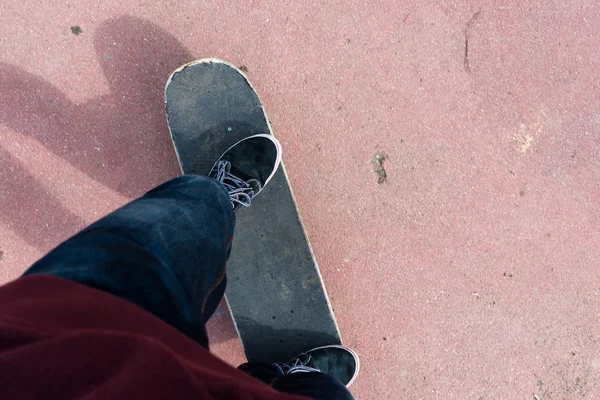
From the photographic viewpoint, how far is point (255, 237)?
1548mm

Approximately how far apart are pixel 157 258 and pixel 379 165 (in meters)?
0.96

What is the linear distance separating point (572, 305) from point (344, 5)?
1.51 meters

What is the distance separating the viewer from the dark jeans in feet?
2.92

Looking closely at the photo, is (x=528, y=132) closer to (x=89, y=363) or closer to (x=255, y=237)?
(x=255, y=237)

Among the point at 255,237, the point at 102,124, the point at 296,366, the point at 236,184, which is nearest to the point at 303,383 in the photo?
the point at 296,366

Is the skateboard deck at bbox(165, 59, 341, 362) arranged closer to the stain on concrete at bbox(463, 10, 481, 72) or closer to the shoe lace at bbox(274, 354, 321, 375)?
the shoe lace at bbox(274, 354, 321, 375)

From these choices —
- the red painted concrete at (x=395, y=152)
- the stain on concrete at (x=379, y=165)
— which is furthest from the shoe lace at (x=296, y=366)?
the stain on concrete at (x=379, y=165)

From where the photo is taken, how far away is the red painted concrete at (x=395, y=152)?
1.54 metres

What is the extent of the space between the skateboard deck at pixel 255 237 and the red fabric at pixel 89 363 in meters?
0.80

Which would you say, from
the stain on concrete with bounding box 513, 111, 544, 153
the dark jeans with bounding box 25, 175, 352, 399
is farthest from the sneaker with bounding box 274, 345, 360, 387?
the stain on concrete with bounding box 513, 111, 544, 153

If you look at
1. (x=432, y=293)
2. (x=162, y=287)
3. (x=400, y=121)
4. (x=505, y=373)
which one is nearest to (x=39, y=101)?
(x=162, y=287)

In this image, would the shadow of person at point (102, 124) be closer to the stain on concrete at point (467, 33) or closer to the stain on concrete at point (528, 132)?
the stain on concrete at point (467, 33)

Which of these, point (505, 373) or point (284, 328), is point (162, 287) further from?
point (505, 373)

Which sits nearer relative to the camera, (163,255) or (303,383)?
(163,255)
